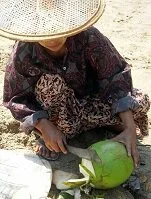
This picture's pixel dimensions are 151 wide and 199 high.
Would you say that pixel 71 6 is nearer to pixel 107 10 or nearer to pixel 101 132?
pixel 101 132

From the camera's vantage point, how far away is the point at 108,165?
1.95m

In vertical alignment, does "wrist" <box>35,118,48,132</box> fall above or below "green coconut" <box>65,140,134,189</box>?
above

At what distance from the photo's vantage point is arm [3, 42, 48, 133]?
2.08 metres

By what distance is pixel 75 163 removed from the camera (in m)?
2.28

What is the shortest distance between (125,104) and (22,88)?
474mm

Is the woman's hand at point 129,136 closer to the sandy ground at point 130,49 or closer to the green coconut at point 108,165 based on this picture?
the green coconut at point 108,165

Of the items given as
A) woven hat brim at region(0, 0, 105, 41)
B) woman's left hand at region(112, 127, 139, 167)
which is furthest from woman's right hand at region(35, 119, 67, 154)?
woven hat brim at region(0, 0, 105, 41)

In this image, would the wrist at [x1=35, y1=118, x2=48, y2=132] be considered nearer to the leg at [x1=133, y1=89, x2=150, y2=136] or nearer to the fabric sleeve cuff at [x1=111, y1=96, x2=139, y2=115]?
the fabric sleeve cuff at [x1=111, y1=96, x2=139, y2=115]

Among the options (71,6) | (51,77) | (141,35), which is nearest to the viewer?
(71,6)

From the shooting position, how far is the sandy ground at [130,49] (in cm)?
237

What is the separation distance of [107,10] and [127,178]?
6.57 feet

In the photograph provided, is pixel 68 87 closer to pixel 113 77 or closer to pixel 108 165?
pixel 113 77

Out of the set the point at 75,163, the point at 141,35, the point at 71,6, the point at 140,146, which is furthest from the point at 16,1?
the point at 141,35

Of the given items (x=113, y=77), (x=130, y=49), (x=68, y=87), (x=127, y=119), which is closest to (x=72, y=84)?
(x=68, y=87)
